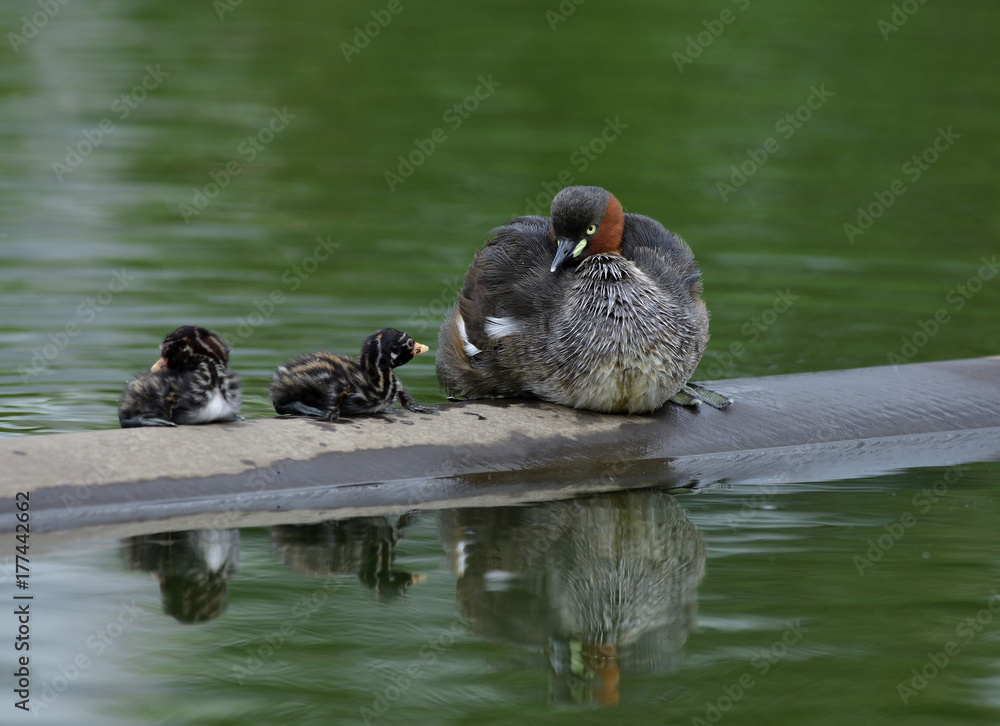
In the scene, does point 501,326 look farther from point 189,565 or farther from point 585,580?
point 189,565

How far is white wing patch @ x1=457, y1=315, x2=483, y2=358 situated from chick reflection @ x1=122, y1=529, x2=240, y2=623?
1.72 meters

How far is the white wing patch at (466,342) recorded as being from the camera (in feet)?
22.3

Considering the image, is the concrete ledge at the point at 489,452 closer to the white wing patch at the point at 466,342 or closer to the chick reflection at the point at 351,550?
the chick reflection at the point at 351,550

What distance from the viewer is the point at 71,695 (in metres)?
4.14

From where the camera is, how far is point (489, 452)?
6.10 metres

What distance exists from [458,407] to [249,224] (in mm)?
5939

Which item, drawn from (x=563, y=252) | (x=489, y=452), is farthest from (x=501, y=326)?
(x=489, y=452)

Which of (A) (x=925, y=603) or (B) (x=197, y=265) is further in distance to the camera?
(B) (x=197, y=265)

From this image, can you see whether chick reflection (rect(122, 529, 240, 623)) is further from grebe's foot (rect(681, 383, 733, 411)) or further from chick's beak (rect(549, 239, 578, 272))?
grebe's foot (rect(681, 383, 733, 411))

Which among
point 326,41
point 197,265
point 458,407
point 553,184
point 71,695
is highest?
point 326,41

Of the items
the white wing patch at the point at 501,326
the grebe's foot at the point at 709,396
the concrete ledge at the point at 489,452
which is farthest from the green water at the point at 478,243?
the white wing patch at the point at 501,326

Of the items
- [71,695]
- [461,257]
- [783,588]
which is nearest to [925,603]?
[783,588]

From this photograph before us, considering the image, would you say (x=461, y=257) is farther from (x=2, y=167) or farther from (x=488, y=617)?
(x=488, y=617)

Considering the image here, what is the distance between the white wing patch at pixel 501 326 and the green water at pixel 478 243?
1.18 meters
